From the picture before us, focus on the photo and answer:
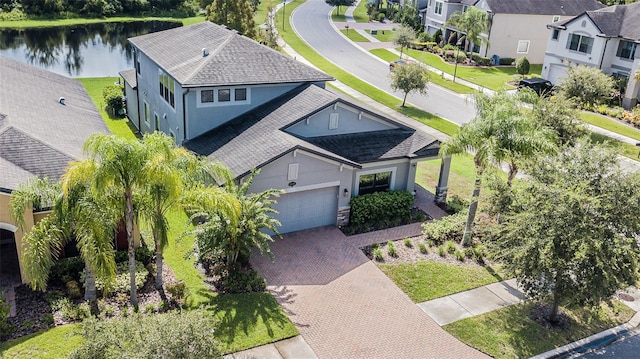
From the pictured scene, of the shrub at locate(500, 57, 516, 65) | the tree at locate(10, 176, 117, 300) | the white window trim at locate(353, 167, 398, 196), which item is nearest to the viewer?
the tree at locate(10, 176, 117, 300)

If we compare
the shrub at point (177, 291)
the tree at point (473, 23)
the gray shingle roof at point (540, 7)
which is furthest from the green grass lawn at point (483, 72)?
the shrub at point (177, 291)

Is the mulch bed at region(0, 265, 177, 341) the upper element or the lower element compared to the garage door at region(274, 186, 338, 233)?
lower

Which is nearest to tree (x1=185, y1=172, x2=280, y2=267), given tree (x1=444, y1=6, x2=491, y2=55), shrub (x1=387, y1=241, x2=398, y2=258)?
shrub (x1=387, y1=241, x2=398, y2=258)

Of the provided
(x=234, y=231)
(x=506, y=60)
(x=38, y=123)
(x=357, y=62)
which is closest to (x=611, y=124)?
(x=506, y=60)

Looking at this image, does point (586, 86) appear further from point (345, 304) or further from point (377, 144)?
point (345, 304)

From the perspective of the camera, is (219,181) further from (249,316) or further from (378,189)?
(378,189)

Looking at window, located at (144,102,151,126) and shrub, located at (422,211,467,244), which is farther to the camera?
window, located at (144,102,151,126)

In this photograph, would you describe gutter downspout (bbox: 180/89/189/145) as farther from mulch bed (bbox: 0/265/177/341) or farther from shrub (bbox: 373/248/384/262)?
shrub (bbox: 373/248/384/262)

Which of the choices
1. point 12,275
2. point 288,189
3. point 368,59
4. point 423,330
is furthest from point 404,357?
point 368,59
